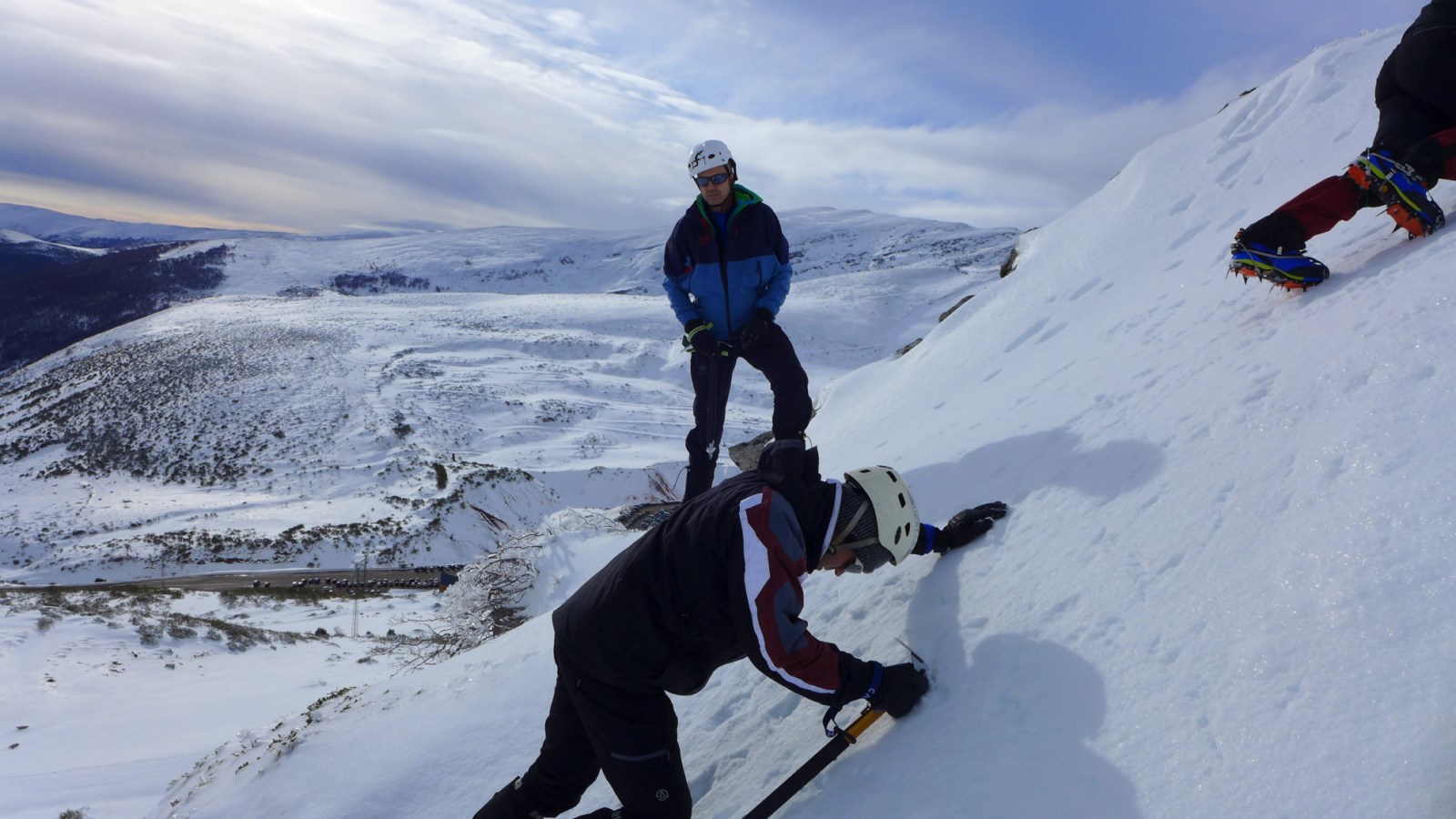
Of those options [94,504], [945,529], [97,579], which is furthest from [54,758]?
[94,504]

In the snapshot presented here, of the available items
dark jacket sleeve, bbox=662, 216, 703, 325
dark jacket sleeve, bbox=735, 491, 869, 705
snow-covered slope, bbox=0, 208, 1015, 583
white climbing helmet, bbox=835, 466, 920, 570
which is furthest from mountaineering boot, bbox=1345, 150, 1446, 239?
snow-covered slope, bbox=0, 208, 1015, 583

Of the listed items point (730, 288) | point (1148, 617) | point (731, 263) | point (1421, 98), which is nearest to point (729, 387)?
point (730, 288)

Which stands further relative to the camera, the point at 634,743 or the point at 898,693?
the point at 634,743

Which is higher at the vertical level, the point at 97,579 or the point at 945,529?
the point at 945,529

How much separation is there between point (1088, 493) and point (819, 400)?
927cm

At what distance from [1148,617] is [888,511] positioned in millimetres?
1045

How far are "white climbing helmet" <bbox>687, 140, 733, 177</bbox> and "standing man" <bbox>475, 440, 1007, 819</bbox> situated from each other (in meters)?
3.19

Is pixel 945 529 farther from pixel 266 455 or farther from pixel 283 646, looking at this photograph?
pixel 266 455

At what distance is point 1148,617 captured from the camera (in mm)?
2693

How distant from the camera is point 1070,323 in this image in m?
6.89

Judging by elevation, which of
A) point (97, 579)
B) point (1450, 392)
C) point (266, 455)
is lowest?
point (97, 579)

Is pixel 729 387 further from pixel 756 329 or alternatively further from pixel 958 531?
pixel 958 531

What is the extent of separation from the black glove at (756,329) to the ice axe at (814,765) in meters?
3.46

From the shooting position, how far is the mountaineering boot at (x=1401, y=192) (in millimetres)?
3951
